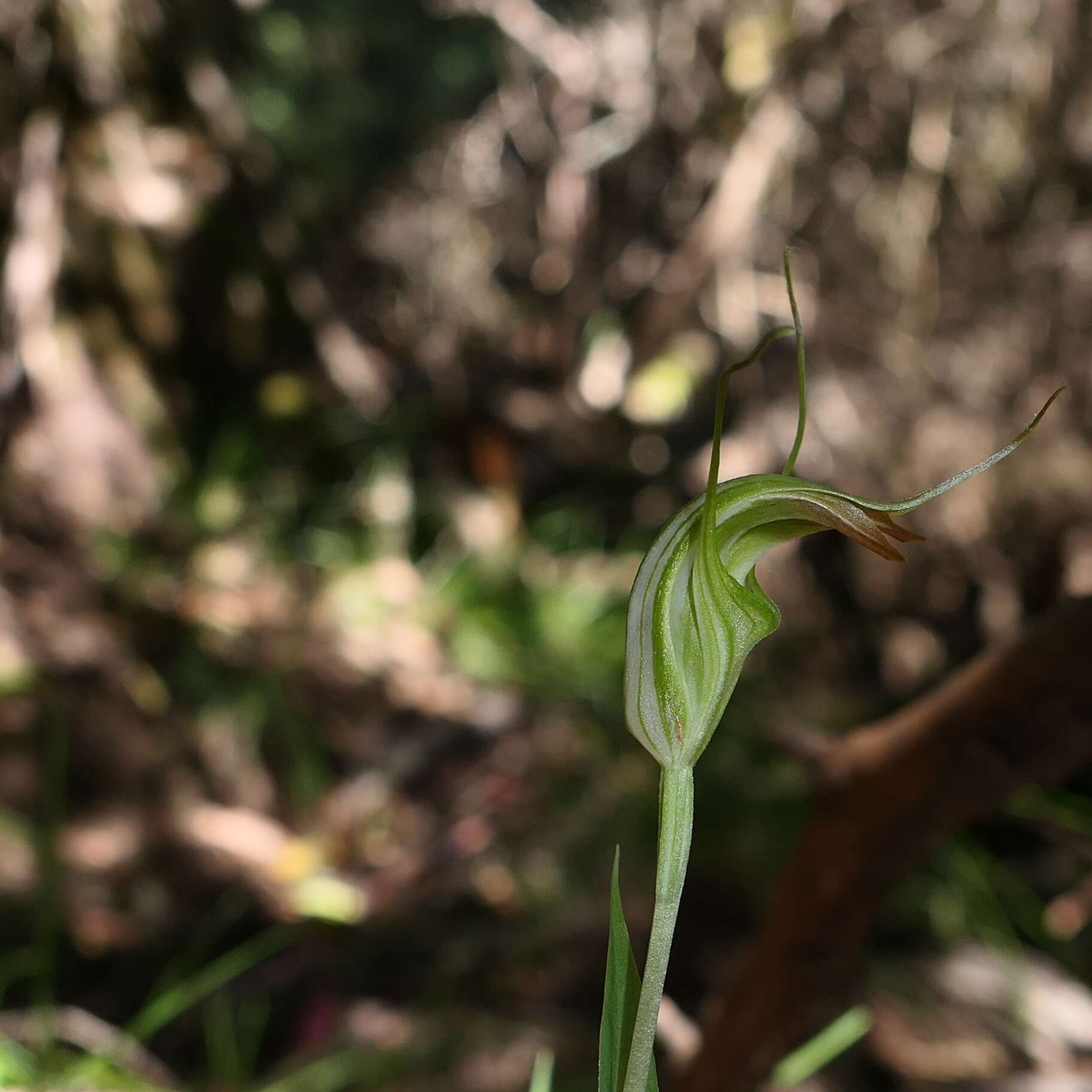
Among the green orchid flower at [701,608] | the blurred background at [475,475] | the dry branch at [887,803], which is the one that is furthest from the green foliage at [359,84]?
the green orchid flower at [701,608]

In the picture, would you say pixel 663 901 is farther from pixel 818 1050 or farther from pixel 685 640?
pixel 818 1050

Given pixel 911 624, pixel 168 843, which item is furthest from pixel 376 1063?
pixel 911 624

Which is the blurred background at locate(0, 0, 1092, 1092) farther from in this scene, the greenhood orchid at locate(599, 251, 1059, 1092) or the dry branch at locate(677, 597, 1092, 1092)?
the greenhood orchid at locate(599, 251, 1059, 1092)

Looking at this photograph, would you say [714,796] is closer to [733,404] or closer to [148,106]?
[733,404]

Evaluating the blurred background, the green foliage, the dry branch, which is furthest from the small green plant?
the green foliage

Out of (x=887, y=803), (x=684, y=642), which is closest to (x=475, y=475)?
(x=887, y=803)

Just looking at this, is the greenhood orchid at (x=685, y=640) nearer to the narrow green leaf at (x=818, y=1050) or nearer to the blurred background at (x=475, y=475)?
the narrow green leaf at (x=818, y=1050)
